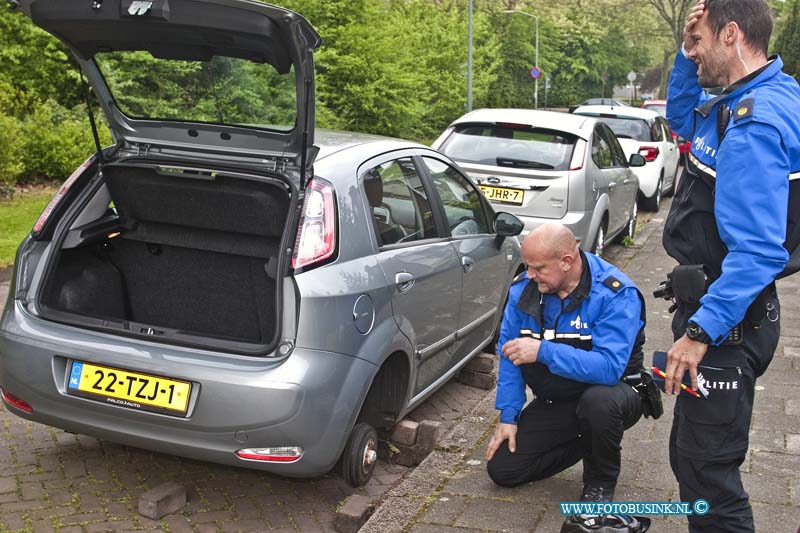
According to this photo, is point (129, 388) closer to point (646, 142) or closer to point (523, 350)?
point (523, 350)

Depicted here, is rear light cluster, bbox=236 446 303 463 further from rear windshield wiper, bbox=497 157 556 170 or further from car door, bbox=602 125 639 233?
car door, bbox=602 125 639 233

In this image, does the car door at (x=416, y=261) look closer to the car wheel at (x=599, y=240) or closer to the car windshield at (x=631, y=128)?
the car wheel at (x=599, y=240)

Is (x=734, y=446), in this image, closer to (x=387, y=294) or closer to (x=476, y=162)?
(x=387, y=294)

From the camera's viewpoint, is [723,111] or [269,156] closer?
[723,111]

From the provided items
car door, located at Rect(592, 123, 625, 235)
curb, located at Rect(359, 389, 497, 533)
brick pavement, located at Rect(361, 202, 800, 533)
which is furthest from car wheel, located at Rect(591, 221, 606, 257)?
curb, located at Rect(359, 389, 497, 533)

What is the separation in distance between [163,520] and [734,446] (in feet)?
8.06

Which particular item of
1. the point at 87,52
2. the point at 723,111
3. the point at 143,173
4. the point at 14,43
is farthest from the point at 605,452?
the point at 14,43

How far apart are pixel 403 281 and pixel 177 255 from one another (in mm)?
1228

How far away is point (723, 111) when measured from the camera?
2869 mm

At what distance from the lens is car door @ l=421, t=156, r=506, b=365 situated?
5238mm

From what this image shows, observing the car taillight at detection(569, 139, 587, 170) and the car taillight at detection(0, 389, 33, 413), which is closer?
the car taillight at detection(0, 389, 33, 413)

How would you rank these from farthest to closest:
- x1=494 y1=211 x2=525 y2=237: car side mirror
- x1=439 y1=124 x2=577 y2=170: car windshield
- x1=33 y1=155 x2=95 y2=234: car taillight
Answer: x1=439 y1=124 x2=577 y2=170: car windshield < x1=494 y1=211 x2=525 y2=237: car side mirror < x1=33 y1=155 x2=95 y2=234: car taillight

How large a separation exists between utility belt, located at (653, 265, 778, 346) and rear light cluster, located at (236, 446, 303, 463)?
1706mm

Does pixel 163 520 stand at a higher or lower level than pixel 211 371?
lower
